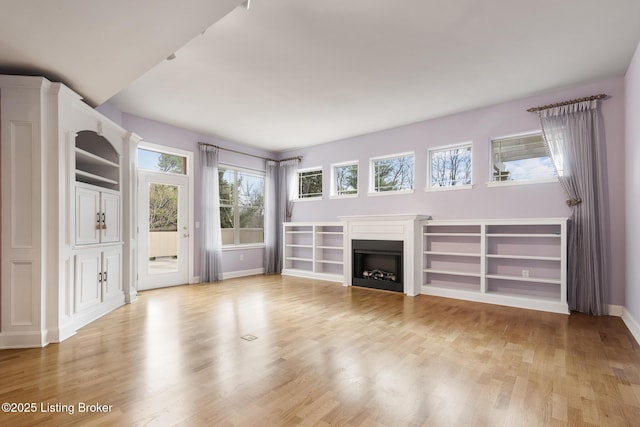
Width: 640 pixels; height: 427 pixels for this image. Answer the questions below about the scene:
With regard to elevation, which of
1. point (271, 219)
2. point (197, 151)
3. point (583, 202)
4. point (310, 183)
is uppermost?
point (197, 151)

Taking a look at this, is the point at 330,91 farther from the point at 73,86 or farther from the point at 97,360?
the point at 97,360

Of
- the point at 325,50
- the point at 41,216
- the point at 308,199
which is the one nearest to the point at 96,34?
the point at 41,216

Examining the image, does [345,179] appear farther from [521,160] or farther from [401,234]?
[521,160]

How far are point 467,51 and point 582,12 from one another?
0.92m

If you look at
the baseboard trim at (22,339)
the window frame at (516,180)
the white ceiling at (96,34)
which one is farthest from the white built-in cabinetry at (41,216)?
the window frame at (516,180)

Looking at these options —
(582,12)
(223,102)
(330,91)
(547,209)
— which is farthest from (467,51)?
(223,102)

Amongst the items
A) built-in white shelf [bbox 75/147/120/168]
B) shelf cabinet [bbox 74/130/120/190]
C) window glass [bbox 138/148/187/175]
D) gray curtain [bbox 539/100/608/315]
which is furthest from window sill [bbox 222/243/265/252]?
gray curtain [bbox 539/100/608/315]

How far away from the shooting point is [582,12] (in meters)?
2.69

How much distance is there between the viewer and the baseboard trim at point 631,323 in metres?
3.07

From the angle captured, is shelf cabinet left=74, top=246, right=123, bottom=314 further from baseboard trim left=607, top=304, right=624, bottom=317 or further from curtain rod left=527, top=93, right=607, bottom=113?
baseboard trim left=607, top=304, right=624, bottom=317

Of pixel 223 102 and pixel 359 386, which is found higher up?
pixel 223 102

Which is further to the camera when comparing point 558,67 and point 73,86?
point 558,67

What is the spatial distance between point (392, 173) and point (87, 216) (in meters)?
4.81

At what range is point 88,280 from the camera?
11.8 feet
